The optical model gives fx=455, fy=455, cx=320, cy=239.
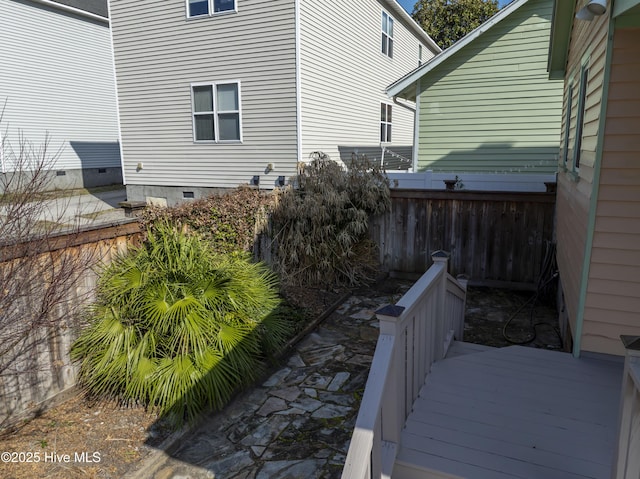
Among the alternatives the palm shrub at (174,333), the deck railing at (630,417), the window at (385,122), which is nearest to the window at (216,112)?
the window at (385,122)

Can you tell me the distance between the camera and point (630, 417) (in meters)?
1.82

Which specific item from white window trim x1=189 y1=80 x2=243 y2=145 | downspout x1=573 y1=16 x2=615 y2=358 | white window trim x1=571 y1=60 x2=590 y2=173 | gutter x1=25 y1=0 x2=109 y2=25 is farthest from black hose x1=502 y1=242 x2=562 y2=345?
gutter x1=25 y1=0 x2=109 y2=25

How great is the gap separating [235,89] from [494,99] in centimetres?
601

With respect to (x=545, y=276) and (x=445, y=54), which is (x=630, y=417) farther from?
(x=445, y=54)

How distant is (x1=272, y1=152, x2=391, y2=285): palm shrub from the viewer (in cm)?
717

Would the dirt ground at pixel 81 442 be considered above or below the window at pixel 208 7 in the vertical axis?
below

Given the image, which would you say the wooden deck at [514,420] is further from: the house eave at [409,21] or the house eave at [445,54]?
the house eave at [409,21]

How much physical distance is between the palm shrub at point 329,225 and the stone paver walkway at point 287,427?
85.0 inches

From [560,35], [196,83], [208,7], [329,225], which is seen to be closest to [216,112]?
[196,83]

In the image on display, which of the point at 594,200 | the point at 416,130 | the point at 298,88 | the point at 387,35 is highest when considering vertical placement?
the point at 387,35

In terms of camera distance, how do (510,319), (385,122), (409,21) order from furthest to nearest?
(409,21) < (385,122) < (510,319)

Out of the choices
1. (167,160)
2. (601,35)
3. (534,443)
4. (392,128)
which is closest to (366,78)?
(392,128)

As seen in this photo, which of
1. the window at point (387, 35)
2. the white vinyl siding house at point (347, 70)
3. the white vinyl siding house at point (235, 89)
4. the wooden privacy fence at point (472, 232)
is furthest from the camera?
the window at point (387, 35)

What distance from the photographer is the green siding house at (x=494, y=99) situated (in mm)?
9477
